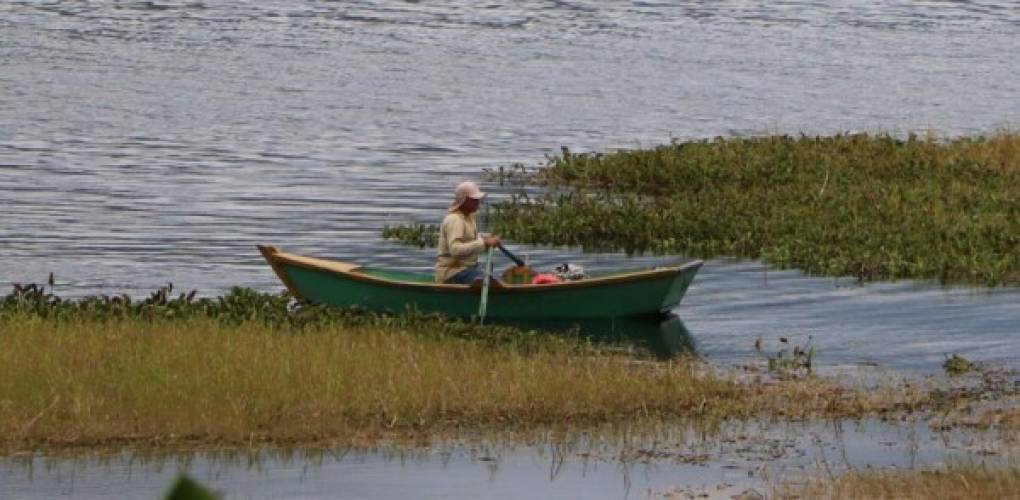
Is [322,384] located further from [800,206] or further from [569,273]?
[800,206]

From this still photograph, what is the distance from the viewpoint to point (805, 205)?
103ft

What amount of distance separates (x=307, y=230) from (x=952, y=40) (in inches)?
2068

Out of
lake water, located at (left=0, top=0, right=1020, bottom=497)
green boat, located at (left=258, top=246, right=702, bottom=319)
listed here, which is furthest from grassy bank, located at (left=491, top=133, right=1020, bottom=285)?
green boat, located at (left=258, top=246, right=702, bottom=319)

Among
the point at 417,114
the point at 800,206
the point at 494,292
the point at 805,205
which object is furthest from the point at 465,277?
the point at 417,114

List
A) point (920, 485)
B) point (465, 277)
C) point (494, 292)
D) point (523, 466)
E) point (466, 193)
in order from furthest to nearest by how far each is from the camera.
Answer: point (465, 277) < point (494, 292) < point (466, 193) < point (523, 466) < point (920, 485)

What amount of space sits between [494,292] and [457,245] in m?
0.66

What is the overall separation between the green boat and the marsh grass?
314 inches

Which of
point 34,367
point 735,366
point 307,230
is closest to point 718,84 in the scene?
point 307,230

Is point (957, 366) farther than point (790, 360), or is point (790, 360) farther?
point (790, 360)

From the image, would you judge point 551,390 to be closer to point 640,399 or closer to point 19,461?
point 640,399

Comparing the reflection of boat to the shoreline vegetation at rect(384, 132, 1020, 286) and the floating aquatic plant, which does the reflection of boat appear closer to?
the shoreline vegetation at rect(384, 132, 1020, 286)

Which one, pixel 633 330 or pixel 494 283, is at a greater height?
pixel 494 283

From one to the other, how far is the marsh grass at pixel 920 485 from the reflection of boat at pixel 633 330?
7267 millimetres

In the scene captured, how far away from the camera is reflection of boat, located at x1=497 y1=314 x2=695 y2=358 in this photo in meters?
23.0
